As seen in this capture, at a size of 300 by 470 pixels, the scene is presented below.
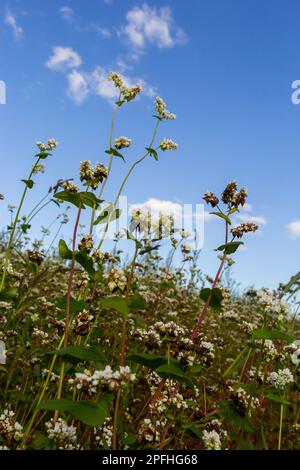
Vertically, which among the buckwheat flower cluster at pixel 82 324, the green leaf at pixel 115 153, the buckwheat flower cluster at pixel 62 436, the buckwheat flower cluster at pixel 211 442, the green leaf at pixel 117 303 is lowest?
the buckwheat flower cluster at pixel 62 436

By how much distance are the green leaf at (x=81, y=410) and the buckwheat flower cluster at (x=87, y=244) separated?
1.09 m

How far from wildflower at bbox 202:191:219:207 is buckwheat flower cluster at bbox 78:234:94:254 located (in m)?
0.97

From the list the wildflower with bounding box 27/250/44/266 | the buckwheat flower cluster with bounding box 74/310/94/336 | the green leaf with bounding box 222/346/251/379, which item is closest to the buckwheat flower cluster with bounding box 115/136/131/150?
the wildflower with bounding box 27/250/44/266

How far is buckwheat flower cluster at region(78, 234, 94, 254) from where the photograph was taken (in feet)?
9.70

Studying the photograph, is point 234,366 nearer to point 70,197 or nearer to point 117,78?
point 70,197

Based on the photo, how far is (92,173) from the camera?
11.4ft

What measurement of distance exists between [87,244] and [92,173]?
29.3 inches

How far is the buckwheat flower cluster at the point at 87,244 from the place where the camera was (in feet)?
9.70

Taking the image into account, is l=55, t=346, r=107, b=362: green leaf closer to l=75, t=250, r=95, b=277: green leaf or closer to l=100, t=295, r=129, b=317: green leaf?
l=100, t=295, r=129, b=317: green leaf

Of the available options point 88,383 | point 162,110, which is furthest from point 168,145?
point 88,383

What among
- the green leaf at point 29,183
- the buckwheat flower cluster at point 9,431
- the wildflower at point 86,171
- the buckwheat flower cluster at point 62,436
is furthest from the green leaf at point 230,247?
the green leaf at point 29,183

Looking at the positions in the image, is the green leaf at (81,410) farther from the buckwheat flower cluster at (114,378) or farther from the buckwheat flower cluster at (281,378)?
the buckwheat flower cluster at (281,378)

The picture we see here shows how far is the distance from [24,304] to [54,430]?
78.6 inches
